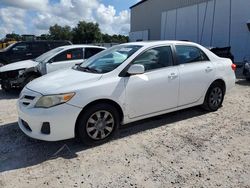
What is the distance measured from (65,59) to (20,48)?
394cm

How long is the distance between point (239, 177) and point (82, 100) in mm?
2381

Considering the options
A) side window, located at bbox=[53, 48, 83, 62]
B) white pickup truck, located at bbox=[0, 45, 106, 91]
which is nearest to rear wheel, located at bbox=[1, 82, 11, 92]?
white pickup truck, located at bbox=[0, 45, 106, 91]

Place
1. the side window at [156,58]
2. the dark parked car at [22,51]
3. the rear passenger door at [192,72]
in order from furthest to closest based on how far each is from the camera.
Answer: the dark parked car at [22,51]
the rear passenger door at [192,72]
the side window at [156,58]

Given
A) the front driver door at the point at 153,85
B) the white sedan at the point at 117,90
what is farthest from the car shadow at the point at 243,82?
the front driver door at the point at 153,85

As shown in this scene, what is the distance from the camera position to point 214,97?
5902 mm

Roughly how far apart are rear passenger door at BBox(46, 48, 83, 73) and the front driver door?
4.11 metres

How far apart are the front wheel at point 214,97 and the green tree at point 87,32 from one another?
205ft

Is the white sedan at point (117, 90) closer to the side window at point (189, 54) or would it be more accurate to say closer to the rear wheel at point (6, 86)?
the side window at point (189, 54)

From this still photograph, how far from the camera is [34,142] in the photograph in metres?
4.51

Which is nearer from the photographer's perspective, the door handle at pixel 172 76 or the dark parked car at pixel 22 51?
the door handle at pixel 172 76

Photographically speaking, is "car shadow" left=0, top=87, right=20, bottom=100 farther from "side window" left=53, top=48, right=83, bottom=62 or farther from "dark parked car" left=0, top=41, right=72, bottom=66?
"dark parked car" left=0, top=41, right=72, bottom=66

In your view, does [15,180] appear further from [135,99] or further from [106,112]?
[135,99]

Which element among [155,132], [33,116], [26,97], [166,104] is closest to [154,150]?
[155,132]

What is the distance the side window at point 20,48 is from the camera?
11286mm
